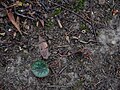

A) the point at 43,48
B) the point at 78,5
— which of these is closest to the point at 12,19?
the point at 43,48

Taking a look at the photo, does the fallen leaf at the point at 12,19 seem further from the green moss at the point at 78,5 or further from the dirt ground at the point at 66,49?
the green moss at the point at 78,5

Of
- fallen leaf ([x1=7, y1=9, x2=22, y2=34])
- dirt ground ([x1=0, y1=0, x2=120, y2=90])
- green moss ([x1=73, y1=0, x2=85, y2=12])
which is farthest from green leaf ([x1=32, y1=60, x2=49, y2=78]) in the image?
green moss ([x1=73, y1=0, x2=85, y2=12])

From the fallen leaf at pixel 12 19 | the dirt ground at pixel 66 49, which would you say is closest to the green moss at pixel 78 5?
the dirt ground at pixel 66 49

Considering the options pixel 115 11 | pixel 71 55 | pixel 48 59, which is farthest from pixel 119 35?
pixel 48 59

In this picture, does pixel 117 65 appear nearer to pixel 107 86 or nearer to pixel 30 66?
pixel 107 86

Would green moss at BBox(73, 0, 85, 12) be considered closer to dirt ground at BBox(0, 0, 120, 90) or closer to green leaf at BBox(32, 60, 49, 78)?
dirt ground at BBox(0, 0, 120, 90)

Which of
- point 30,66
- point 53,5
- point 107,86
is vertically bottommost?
point 107,86
